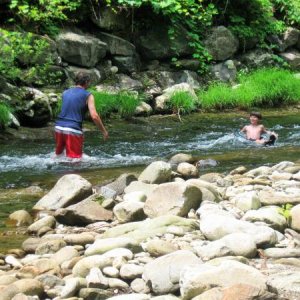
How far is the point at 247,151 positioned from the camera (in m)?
8.95

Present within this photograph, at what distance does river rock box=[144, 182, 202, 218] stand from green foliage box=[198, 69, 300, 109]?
9.14m

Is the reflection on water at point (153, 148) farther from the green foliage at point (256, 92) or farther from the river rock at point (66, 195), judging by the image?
the river rock at point (66, 195)

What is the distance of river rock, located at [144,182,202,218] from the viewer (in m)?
4.79

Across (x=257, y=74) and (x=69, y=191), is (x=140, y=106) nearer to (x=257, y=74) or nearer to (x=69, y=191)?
(x=257, y=74)

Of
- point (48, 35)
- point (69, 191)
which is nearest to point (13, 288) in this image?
point (69, 191)

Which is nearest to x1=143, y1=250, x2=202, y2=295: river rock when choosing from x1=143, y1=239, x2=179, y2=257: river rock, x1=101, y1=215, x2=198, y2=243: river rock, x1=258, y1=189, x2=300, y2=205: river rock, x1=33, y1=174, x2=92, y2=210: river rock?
x1=143, y1=239, x2=179, y2=257: river rock

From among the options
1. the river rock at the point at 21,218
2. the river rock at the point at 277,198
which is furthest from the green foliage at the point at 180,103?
the river rock at the point at 21,218

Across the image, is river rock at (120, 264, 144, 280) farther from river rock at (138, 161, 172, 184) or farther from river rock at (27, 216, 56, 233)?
river rock at (138, 161, 172, 184)

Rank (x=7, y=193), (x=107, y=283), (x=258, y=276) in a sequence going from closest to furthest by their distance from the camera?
(x=258, y=276) < (x=107, y=283) < (x=7, y=193)

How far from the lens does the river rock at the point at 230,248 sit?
3.65 metres

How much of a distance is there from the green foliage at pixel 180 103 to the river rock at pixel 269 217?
8.69 m

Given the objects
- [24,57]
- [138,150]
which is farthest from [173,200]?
[24,57]

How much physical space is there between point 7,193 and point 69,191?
106 cm

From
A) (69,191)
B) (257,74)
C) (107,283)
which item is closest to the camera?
(107,283)
